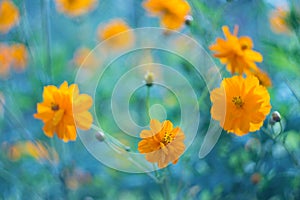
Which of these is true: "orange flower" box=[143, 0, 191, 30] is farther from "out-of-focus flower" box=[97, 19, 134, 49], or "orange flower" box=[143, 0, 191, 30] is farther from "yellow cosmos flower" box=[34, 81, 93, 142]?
"yellow cosmos flower" box=[34, 81, 93, 142]

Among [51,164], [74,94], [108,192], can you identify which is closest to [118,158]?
[108,192]

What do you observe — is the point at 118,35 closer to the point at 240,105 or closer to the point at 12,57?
the point at 12,57

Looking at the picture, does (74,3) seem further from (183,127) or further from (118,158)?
(183,127)

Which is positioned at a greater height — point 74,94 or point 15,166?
point 15,166

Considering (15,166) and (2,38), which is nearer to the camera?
(15,166)

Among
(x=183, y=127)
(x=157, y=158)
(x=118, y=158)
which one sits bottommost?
(x=157, y=158)

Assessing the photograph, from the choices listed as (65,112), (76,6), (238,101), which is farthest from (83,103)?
(76,6)
